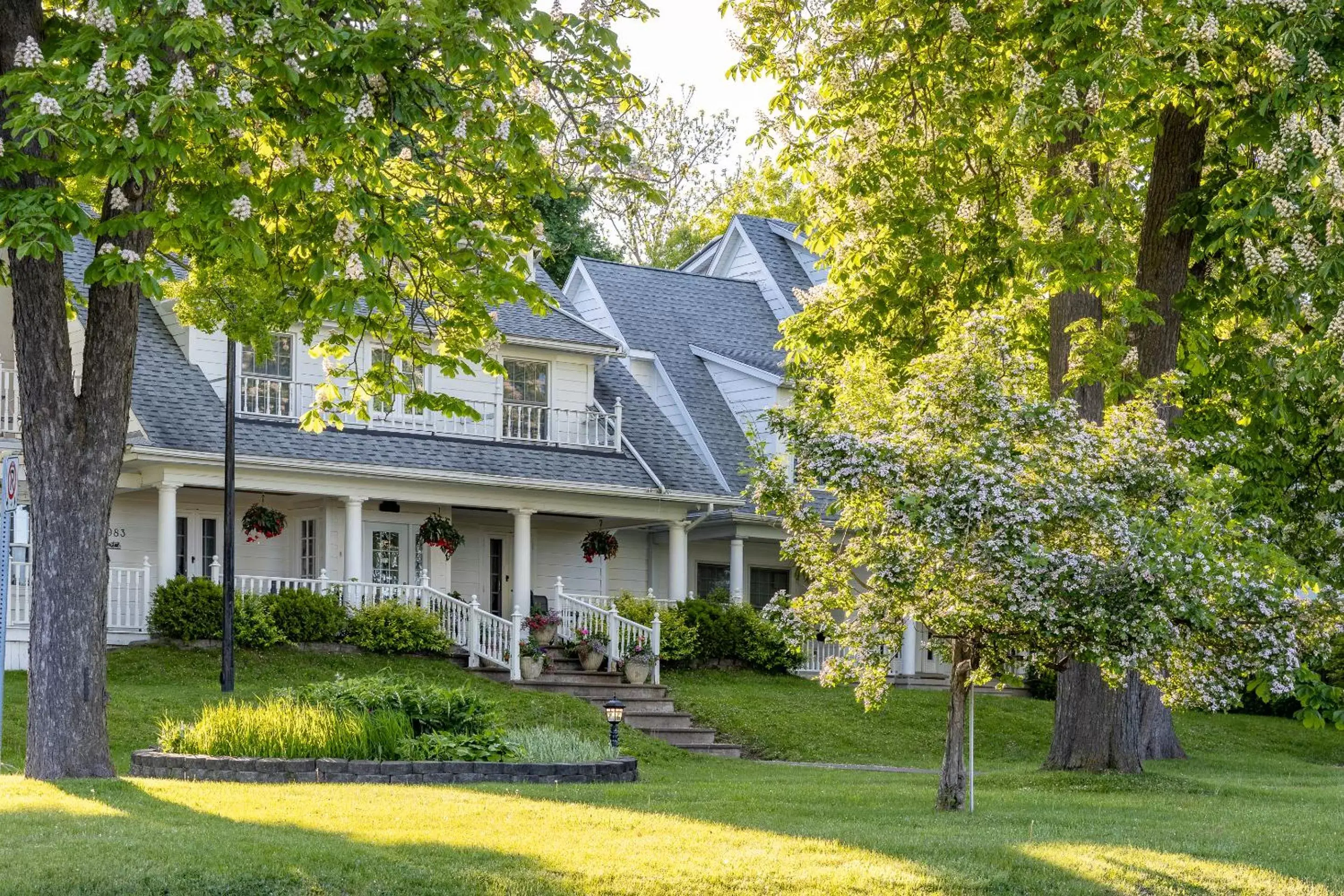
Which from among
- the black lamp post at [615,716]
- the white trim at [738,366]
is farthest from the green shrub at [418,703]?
the white trim at [738,366]

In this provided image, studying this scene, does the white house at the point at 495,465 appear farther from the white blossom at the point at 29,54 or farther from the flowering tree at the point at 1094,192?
the white blossom at the point at 29,54

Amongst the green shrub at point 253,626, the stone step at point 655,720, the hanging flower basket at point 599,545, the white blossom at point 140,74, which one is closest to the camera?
the white blossom at point 140,74

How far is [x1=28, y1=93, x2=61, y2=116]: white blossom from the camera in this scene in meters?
10.4

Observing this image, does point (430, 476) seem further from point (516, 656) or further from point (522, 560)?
point (516, 656)

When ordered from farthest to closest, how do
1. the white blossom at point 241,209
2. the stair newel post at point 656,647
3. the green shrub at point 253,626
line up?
the stair newel post at point 656,647 → the green shrub at point 253,626 → the white blossom at point 241,209

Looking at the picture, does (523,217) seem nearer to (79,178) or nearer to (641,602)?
(79,178)

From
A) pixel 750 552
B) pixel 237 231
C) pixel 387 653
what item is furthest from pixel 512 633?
pixel 237 231

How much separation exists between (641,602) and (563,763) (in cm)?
1143

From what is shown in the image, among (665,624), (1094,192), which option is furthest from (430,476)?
(1094,192)

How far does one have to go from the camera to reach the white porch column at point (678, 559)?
1104 inches

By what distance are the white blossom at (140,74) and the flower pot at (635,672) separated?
50.1 ft

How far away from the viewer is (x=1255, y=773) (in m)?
22.2

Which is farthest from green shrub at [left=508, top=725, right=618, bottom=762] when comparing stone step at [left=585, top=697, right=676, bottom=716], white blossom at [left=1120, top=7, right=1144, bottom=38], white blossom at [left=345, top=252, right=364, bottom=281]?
white blossom at [left=1120, top=7, right=1144, bottom=38]

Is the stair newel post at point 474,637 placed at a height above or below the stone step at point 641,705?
above
